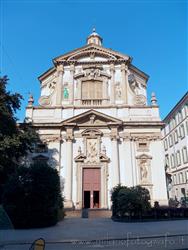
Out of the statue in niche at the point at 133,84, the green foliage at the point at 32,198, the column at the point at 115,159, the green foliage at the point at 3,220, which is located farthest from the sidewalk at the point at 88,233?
the statue in niche at the point at 133,84

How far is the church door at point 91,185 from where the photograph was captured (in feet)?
81.1

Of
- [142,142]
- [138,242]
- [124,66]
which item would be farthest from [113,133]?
[138,242]

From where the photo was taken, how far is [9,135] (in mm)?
17938

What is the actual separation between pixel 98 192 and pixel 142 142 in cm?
690

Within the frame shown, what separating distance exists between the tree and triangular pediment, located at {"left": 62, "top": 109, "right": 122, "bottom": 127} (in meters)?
6.11

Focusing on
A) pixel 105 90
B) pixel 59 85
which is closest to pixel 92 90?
pixel 105 90

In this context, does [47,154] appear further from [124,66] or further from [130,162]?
[124,66]

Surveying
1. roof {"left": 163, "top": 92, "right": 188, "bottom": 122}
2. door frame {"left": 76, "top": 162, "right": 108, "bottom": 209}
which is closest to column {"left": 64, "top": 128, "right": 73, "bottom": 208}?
door frame {"left": 76, "top": 162, "right": 108, "bottom": 209}

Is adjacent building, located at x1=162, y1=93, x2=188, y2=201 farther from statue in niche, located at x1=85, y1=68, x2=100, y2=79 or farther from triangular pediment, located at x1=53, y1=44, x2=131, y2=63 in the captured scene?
statue in niche, located at x1=85, y1=68, x2=100, y2=79

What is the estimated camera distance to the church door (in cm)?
2473

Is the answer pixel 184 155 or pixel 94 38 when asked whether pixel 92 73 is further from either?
pixel 184 155

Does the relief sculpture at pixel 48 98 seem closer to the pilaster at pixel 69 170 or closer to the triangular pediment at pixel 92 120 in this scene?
the triangular pediment at pixel 92 120

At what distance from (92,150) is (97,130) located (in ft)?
7.22

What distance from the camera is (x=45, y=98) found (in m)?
29.0
